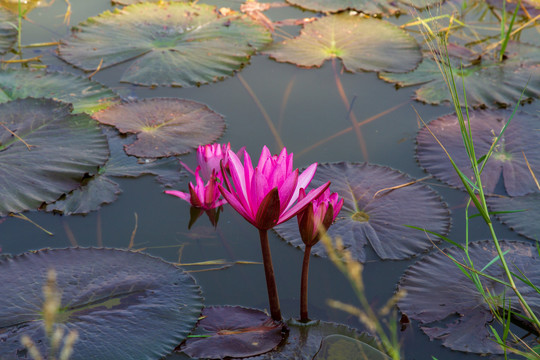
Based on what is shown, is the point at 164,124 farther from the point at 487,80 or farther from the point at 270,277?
the point at 487,80

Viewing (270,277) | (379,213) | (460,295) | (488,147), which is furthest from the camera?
(488,147)

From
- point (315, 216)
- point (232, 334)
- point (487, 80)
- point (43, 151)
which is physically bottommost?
point (232, 334)

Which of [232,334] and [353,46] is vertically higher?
[353,46]

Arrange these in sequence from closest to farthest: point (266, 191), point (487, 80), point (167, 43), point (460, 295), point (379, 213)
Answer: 1. point (266, 191)
2. point (460, 295)
3. point (379, 213)
4. point (487, 80)
5. point (167, 43)

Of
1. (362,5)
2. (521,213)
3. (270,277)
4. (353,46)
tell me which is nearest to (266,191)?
(270,277)

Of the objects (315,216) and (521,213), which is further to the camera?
(521,213)

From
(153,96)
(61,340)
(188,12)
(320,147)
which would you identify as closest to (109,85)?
(153,96)

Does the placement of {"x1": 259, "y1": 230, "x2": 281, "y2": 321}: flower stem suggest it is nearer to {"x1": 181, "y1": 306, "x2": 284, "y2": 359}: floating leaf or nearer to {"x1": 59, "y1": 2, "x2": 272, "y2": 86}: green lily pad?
{"x1": 181, "y1": 306, "x2": 284, "y2": 359}: floating leaf

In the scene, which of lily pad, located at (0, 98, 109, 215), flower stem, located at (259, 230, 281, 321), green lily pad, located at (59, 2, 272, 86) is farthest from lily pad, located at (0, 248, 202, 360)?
green lily pad, located at (59, 2, 272, 86)
